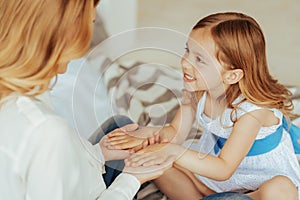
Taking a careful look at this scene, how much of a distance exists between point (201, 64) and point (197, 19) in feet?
0.47

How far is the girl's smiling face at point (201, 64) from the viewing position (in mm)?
721

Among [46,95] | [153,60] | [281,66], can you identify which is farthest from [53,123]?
[281,66]

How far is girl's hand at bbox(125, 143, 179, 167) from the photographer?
0.73m

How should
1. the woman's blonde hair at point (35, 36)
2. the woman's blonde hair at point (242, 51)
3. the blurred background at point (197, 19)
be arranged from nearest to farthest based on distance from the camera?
the woman's blonde hair at point (35, 36), the woman's blonde hair at point (242, 51), the blurred background at point (197, 19)

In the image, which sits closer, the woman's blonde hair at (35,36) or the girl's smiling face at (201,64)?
the woman's blonde hair at (35,36)

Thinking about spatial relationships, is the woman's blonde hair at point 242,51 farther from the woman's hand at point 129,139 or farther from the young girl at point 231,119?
the woman's hand at point 129,139

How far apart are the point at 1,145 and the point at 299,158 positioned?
0.50 meters

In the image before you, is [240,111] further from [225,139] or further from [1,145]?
[1,145]

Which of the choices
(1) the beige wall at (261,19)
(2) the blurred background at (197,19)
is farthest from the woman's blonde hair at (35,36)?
(1) the beige wall at (261,19)

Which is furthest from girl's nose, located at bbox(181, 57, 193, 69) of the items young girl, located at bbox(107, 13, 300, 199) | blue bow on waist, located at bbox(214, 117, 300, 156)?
blue bow on waist, located at bbox(214, 117, 300, 156)

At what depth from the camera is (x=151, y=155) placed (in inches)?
28.9

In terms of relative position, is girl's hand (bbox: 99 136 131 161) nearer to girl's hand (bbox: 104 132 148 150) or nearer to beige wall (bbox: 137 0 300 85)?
girl's hand (bbox: 104 132 148 150)

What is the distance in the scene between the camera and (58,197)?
25.1 inches

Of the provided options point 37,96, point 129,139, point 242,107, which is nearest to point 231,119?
point 242,107
